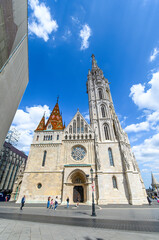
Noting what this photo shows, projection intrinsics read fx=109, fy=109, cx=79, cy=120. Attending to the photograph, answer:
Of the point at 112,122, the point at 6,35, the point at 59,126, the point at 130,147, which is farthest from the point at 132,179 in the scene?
the point at 6,35

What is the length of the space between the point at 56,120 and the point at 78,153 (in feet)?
32.4

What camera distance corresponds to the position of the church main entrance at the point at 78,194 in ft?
53.9

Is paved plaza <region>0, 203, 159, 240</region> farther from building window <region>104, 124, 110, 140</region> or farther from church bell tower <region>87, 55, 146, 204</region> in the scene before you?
building window <region>104, 124, 110, 140</region>

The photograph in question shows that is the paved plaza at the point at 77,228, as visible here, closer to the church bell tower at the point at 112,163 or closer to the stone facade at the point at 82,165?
the church bell tower at the point at 112,163

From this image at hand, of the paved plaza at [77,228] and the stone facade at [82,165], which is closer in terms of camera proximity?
the paved plaza at [77,228]

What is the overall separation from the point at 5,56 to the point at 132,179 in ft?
64.7

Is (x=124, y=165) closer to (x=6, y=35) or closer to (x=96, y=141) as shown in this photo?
(x=96, y=141)

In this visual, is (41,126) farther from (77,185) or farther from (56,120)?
(77,185)

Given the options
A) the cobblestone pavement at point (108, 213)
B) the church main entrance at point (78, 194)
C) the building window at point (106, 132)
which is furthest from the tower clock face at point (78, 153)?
the cobblestone pavement at point (108, 213)

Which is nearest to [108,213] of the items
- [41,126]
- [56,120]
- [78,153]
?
[78,153]

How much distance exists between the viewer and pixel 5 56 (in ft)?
17.7

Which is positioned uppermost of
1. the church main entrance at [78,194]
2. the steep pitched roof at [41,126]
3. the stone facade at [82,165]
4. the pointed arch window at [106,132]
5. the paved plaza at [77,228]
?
the steep pitched roof at [41,126]

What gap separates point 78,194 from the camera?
54.7 ft

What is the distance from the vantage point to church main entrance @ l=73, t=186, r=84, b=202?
16425 mm
